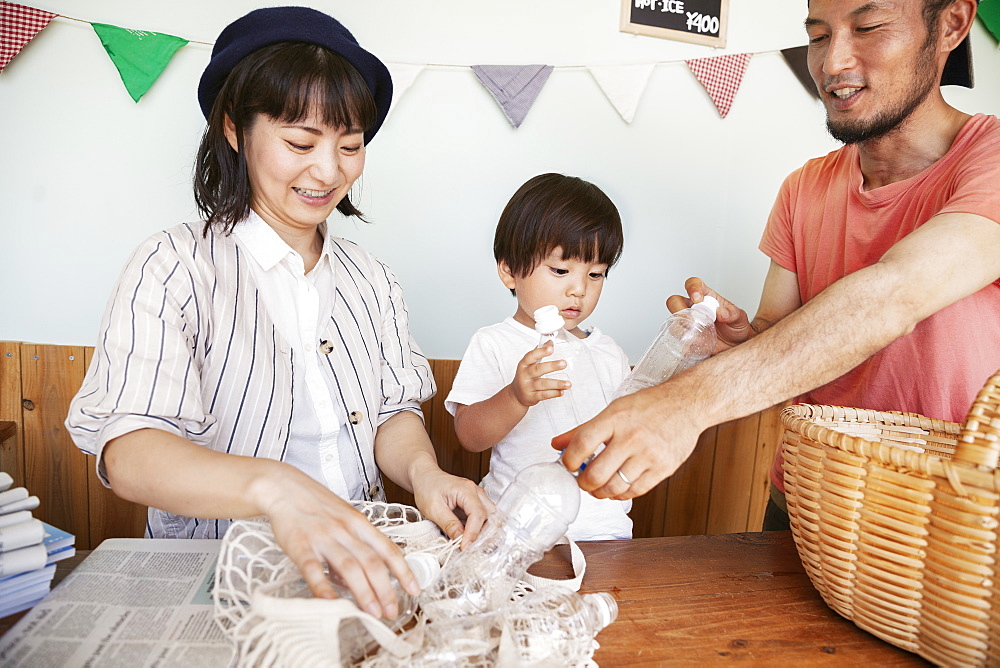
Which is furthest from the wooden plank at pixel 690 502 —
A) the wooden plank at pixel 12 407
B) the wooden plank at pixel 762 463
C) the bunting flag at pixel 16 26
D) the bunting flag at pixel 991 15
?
the bunting flag at pixel 16 26

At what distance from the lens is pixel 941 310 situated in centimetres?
123

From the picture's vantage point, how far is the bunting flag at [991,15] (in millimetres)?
2213

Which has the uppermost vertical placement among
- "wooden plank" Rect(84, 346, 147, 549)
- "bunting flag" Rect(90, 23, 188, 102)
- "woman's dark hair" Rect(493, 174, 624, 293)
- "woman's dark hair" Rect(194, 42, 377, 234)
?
"bunting flag" Rect(90, 23, 188, 102)

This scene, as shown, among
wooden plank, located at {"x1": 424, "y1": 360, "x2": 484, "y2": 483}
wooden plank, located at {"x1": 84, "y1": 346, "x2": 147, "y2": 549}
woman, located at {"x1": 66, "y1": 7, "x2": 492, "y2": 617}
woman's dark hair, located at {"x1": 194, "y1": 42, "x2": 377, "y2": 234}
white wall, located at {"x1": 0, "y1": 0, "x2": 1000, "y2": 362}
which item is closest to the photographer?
woman, located at {"x1": 66, "y1": 7, "x2": 492, "y2": 617}

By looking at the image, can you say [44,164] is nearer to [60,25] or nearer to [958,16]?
[60,25]

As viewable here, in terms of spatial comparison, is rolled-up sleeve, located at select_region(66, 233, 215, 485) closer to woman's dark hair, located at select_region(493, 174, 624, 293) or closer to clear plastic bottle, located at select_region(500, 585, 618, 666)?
clear plastic bottle, located at select_region(500, 585, 618, 666)

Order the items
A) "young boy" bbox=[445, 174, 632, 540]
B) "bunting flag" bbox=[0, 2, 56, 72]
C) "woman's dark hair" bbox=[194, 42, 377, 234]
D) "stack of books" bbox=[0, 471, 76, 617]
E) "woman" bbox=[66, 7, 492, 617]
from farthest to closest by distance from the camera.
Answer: "bunting flag" bbox=[0, 2, 56, 72] < "young boy" bbox=[445, 174, 632, 540] < "woman's dark hair" bbox=[194, 42, 377, 234] < "woman" bbox=[66, 7, 492, 617] < "stack of books" bbox=[0, 471, 76, 617]

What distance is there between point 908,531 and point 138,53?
1.96m

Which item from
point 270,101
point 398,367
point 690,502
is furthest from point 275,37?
point 690,502

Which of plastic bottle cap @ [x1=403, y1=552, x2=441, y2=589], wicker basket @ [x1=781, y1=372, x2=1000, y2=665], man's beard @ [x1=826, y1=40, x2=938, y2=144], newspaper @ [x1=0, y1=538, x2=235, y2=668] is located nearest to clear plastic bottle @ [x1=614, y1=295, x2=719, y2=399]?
wicker basket @ [x1=781, y1=372, x2=1000, y2=665]

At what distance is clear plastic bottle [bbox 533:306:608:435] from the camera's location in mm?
1536

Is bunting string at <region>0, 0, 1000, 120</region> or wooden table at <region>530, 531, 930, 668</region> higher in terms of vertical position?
bunting string at <region>0, 0, 1000, 120</region>

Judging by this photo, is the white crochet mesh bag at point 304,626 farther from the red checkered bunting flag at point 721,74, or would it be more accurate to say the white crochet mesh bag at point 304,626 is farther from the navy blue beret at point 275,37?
the red checkered bunting flag at point 721,74

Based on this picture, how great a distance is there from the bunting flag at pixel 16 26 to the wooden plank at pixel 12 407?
2.40 ft
